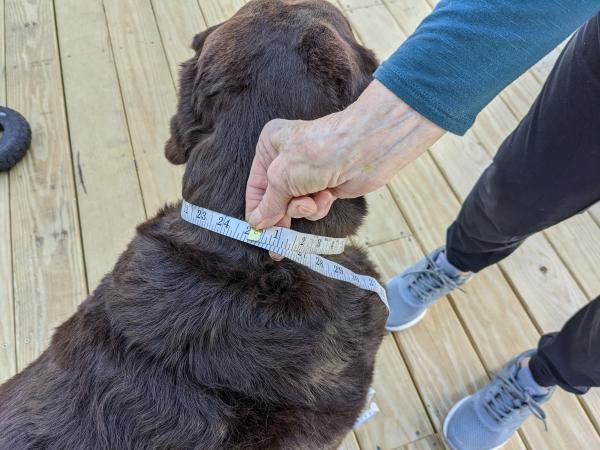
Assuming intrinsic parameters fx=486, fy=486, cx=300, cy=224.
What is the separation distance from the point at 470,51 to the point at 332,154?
0.25 metres

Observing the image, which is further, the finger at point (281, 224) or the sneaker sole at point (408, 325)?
the sneaker sole at point (408, 325)

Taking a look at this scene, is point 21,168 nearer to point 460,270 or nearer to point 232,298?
point 232,298

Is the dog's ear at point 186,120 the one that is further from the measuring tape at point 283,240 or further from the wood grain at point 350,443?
the wood grain at point 350,443

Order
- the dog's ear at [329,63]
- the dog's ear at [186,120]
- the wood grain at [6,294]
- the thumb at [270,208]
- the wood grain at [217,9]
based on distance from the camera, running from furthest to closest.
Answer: the wood grain at [217,9], the wood grain at [6,294], the dog's ear at [186,120], the dog's ear at [329,63], the thumb at [270,208]

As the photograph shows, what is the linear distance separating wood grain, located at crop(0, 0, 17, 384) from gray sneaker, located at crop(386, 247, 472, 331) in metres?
1.32

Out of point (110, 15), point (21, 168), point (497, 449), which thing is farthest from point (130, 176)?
point (497, 449)

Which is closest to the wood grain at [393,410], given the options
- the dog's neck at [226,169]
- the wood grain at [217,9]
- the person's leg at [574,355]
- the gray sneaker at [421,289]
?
the gray sneaker at [421,289]

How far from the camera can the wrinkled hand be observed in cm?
75

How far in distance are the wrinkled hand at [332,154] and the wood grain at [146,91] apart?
116 cm

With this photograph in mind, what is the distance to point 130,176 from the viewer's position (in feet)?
6.72

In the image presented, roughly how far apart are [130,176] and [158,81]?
20.4 inches

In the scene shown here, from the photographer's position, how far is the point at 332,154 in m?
0.79

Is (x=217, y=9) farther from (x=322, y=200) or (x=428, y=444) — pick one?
(x=428, y=444)

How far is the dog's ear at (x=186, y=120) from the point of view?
1.09 metres
